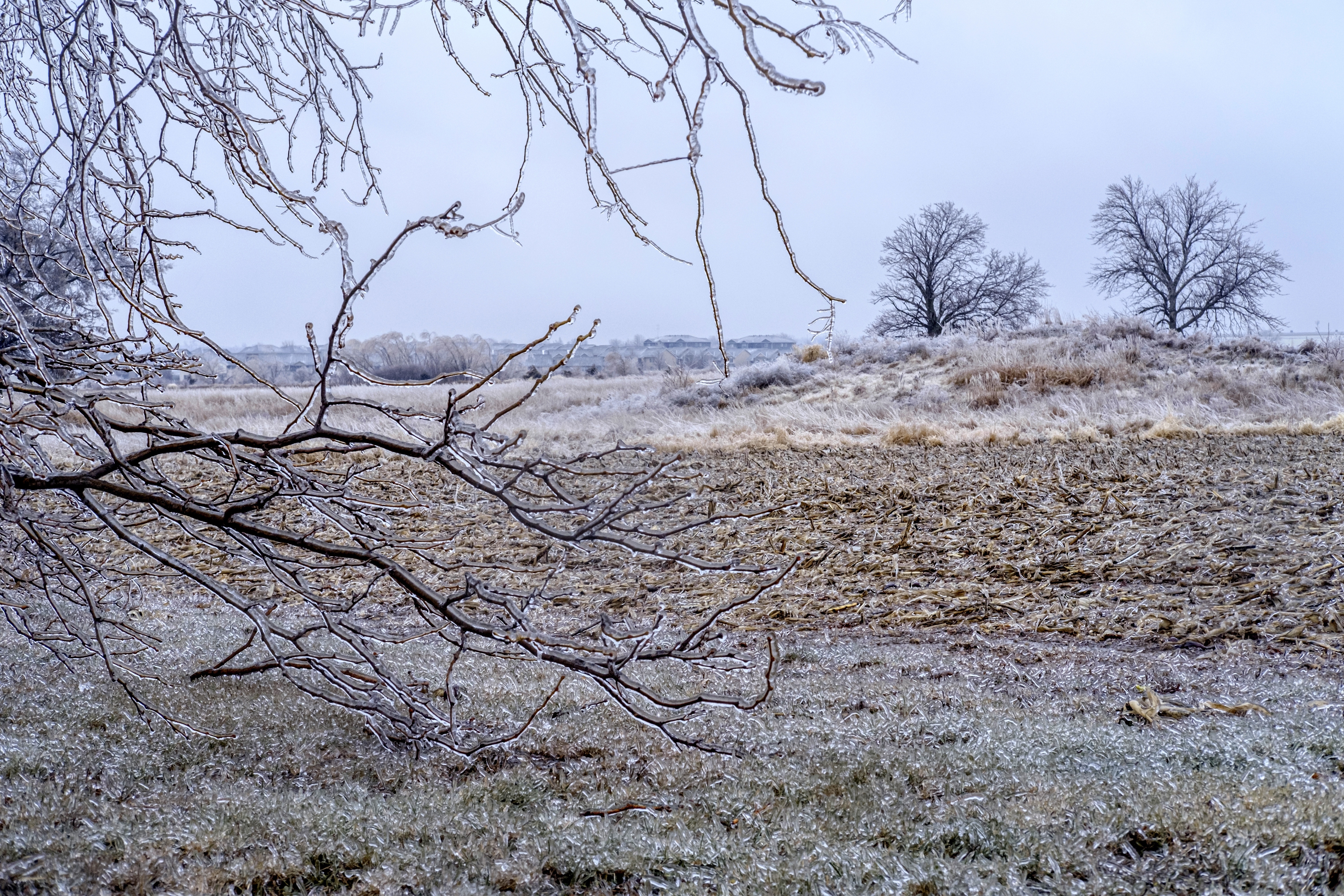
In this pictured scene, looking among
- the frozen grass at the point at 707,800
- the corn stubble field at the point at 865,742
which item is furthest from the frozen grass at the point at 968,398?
the frozen grass at the point at 707,800

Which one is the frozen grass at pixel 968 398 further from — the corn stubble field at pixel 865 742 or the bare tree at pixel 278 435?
the bare tree at pixel 278 435

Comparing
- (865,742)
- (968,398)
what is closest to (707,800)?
(865,742)

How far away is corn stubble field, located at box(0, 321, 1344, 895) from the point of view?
2402mm

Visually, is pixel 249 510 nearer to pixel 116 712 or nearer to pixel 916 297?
pixel 116 712

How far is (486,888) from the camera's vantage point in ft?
7.66

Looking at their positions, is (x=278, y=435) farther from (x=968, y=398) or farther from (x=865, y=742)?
(x=968, y=398)

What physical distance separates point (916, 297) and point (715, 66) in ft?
125

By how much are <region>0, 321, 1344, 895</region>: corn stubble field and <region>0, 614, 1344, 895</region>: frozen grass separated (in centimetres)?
1

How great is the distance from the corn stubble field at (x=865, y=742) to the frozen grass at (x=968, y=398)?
4342 millimetres

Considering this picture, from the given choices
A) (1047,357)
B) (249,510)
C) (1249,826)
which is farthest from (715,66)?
(1047,357)

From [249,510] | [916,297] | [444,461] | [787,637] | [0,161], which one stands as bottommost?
[787,637]

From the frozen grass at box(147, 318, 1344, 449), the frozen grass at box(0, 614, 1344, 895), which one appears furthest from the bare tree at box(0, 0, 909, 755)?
the frozen grass at box(147, 318, 1344, 449)

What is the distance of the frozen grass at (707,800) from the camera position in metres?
2.35

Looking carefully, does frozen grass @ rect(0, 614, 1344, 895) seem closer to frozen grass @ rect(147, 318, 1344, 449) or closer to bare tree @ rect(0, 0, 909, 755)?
bare tree @ rect(0, 0, 909, 755)
